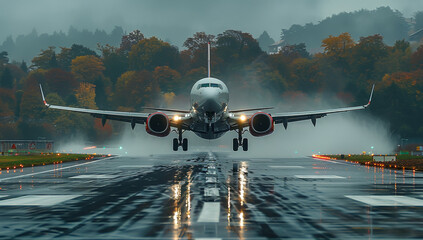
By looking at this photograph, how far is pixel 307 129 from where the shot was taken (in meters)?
116

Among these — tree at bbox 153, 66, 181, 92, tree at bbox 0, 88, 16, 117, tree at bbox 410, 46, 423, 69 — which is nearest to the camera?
tree at bbox 410, 46, 423, 69

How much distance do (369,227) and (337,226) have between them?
0.87 metres

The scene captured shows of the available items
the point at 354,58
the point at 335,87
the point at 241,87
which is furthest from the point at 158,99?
the point at 354,58

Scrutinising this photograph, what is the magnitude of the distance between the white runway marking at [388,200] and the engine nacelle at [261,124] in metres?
20.0

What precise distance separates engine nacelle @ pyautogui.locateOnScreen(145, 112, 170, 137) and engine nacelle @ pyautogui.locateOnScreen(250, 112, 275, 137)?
22.6 ft

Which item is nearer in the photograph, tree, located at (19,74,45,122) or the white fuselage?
the white fuselage

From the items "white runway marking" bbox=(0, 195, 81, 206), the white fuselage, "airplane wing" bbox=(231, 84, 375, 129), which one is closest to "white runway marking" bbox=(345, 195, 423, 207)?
"white runway marking" bbox=(0, 195, 81, 206)

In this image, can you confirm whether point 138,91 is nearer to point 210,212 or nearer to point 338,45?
point 338,45

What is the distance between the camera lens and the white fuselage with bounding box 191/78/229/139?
133 feet

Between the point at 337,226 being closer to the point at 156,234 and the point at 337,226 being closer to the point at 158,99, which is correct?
the point at 156,234

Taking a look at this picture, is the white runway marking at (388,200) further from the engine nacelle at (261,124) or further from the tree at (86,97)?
the tree at (86,97)

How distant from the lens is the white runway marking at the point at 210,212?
52.7 feet

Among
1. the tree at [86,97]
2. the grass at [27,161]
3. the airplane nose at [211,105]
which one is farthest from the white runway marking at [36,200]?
the tree at [86,97]

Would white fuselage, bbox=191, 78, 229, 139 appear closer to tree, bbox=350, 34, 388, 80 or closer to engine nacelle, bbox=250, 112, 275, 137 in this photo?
engine nacelle, bbox=250, 112, 275, 137
